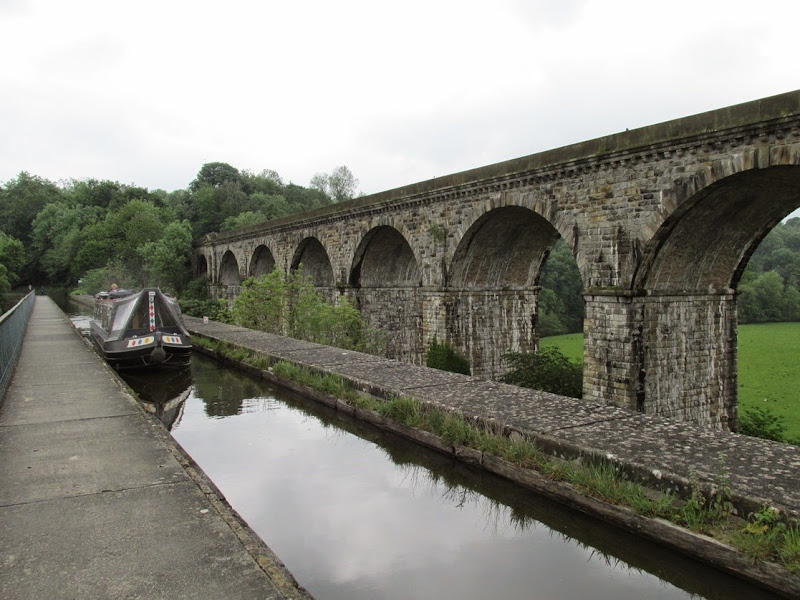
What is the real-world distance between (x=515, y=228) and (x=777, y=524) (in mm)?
11186

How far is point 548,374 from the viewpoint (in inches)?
516

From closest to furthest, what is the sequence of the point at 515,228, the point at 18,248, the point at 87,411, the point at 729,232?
the point at 87,411 → the point at 729,232 → the point at 515,228 → the point at 18,248

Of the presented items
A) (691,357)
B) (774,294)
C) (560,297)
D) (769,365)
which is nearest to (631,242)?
(691,357)

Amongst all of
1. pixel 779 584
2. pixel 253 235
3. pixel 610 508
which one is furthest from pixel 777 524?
pixel 253 235

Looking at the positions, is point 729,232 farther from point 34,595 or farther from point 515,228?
point 34,595

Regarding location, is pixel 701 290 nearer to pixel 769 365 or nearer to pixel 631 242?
pixel 631 242

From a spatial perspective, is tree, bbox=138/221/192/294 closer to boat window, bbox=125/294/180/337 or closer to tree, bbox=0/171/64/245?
boat window, bbox=125/294/180/337

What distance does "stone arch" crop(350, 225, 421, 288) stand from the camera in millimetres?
19062

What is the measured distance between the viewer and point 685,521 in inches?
156

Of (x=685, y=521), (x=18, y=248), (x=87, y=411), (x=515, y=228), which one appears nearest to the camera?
(x=685, y=521)

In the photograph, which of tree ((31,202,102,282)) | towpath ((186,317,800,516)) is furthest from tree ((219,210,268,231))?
towpath ((186,317,800,516))

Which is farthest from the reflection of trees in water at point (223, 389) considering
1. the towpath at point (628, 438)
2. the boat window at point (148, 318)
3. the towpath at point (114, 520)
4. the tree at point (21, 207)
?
the tree at point (21, 207)

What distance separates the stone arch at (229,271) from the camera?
3497 cm

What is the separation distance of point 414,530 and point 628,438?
208 centimetres
